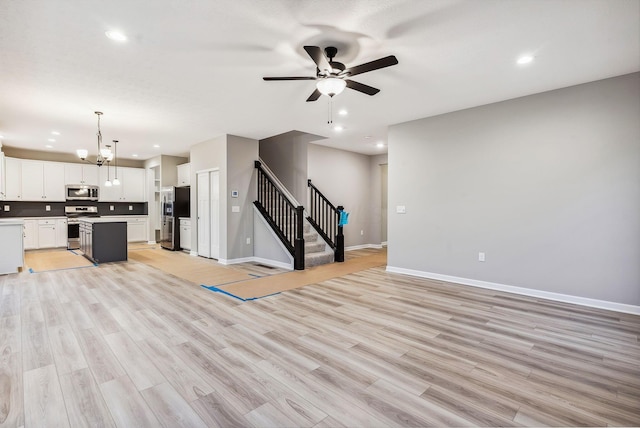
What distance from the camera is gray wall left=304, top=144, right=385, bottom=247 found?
8.13 metres

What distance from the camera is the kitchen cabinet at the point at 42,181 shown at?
8202mm

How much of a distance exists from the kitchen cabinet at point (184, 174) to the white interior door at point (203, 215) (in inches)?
58.5

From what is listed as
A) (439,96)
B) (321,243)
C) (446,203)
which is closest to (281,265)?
(321,243)

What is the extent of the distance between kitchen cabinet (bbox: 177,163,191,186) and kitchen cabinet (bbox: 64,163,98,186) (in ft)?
8.75

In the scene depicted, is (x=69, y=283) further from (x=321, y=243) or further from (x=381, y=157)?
(x=381, y=157)

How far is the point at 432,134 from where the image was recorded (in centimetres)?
516

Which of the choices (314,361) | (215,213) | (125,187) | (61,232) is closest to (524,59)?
(314,361)

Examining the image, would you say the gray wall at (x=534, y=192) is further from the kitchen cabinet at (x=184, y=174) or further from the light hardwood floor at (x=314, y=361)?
the kitchen cabinet at (x=184, y=174)

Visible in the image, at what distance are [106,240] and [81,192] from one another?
373cm

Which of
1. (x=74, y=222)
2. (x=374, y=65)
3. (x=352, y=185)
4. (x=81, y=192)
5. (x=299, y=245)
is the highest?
(x=374, y=65)

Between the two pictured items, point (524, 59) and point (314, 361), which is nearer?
point (314, 361)

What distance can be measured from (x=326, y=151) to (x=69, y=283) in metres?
6.17

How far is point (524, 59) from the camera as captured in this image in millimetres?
3160

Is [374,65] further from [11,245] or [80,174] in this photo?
[80,174]
